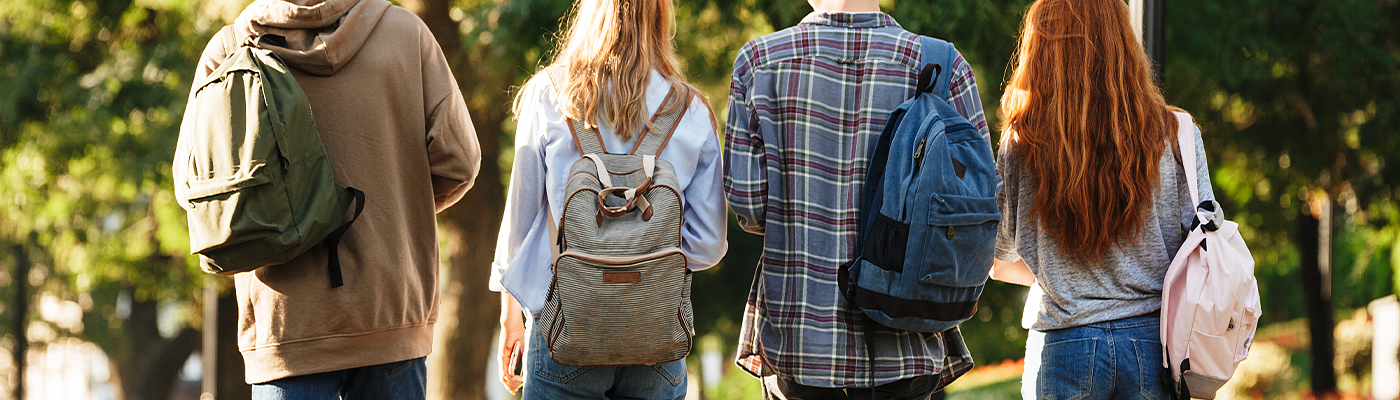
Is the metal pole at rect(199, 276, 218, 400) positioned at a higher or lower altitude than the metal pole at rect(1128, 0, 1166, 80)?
lower

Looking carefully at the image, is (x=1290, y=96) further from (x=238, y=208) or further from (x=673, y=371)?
(x=238, y=208)

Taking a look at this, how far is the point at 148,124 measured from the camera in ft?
28.7

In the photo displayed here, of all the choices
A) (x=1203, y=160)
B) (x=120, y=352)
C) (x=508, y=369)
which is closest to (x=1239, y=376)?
(x=1203, y=160)

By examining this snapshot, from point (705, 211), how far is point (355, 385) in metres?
0.96

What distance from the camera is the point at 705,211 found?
2.49 meters

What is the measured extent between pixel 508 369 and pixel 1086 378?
56.7 inches

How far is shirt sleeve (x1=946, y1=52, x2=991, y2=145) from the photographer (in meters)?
2.51

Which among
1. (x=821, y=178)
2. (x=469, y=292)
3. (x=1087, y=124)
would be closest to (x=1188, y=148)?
(x=1087, y=124)

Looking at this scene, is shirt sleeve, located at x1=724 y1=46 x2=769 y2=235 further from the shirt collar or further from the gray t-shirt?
the gray t-shirt

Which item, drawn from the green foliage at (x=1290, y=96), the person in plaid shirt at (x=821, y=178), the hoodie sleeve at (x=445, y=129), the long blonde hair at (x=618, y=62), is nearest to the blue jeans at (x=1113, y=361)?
the person in plaid shirt at (x=821, y=178)

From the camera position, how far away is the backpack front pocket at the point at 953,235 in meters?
2.29

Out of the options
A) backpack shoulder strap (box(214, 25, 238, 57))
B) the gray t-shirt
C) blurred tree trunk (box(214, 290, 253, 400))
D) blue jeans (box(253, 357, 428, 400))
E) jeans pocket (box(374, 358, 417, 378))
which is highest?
backpack shoulder strap (box(214, 25, 238, 57))

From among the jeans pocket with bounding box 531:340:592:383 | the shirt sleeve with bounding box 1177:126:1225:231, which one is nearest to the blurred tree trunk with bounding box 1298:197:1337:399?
the shirt sleeve with bounding box 1177:126:1225:231

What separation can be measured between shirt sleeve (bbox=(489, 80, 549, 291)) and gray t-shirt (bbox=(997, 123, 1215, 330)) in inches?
46.2
